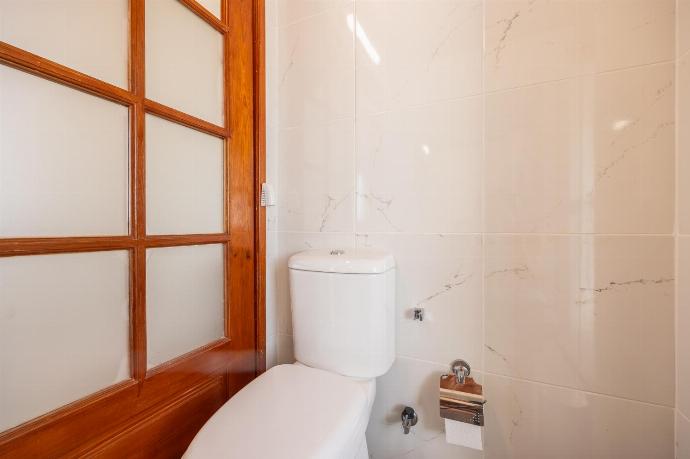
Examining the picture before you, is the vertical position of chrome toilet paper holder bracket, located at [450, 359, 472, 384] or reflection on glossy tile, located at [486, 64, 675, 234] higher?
reflection on glossy tile, located at [486, 64, 675, 234]

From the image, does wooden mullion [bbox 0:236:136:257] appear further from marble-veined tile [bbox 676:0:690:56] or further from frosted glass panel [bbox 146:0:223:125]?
marble-veined tile [bbox 676:0:690:56]

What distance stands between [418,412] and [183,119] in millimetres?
1133

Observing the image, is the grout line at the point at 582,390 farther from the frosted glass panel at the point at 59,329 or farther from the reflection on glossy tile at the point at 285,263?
the frosted glass panel at the point at 59,329

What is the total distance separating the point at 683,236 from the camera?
27.3 inches

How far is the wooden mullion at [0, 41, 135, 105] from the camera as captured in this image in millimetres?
573

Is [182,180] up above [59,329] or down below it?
above

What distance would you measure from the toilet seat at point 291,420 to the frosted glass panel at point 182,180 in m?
0.50

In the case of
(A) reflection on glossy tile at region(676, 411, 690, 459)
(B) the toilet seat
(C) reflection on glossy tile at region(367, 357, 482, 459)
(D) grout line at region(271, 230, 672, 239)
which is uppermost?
(D) grout line at region(271, 230, 672, 239)

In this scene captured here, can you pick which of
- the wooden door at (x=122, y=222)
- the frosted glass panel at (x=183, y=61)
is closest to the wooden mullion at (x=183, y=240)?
the wooden door at (x=122, y=222)

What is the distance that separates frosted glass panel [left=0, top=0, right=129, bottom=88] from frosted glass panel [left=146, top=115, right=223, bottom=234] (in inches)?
5.6

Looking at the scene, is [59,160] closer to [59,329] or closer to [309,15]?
[59,329]

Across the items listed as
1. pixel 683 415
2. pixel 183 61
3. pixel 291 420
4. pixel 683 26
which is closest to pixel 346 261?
pixel 291 420

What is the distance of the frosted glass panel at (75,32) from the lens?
59 cm

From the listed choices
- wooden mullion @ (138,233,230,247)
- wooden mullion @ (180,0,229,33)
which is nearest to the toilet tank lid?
wooden mullion @ (138,233,230,247)
